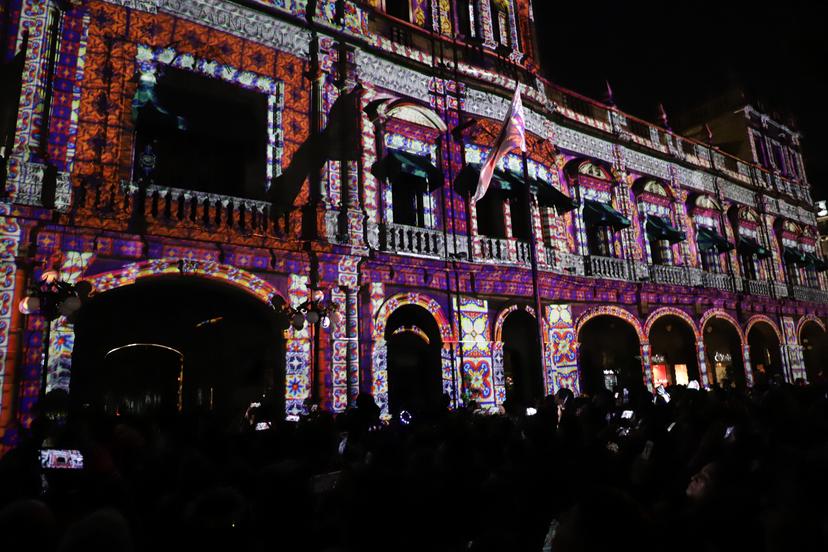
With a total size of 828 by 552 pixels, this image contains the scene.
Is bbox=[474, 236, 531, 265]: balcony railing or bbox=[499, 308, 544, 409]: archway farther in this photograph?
bbox=[499, 308, 544, 409]: archway

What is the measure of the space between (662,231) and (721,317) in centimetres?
491

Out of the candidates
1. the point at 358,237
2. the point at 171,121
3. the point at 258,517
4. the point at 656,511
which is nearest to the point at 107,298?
the point at 171,121

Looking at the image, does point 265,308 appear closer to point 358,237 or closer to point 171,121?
point 358,237

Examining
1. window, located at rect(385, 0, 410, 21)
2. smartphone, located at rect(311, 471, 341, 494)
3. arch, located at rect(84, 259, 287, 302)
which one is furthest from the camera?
window, located at rect(385, 0, 410, 21)

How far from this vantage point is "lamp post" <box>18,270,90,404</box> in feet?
29.8

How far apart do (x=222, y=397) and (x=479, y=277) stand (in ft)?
23.1

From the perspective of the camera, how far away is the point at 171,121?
1117cm

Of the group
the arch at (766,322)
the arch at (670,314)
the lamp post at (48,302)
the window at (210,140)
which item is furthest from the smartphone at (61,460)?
the arch at (766,322)

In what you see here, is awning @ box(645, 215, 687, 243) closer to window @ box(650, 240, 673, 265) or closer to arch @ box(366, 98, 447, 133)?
window @ box(650, 240, 673, 265)

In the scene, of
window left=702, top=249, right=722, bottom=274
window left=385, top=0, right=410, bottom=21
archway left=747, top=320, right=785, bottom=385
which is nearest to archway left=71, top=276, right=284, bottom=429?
window left=385, top=0, right=410, bottom=21

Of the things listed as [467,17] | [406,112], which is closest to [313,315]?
[406,112]

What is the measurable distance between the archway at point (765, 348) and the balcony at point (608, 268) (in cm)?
822

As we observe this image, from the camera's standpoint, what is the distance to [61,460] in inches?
209

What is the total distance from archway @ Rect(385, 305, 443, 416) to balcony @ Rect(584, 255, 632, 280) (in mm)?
6089
